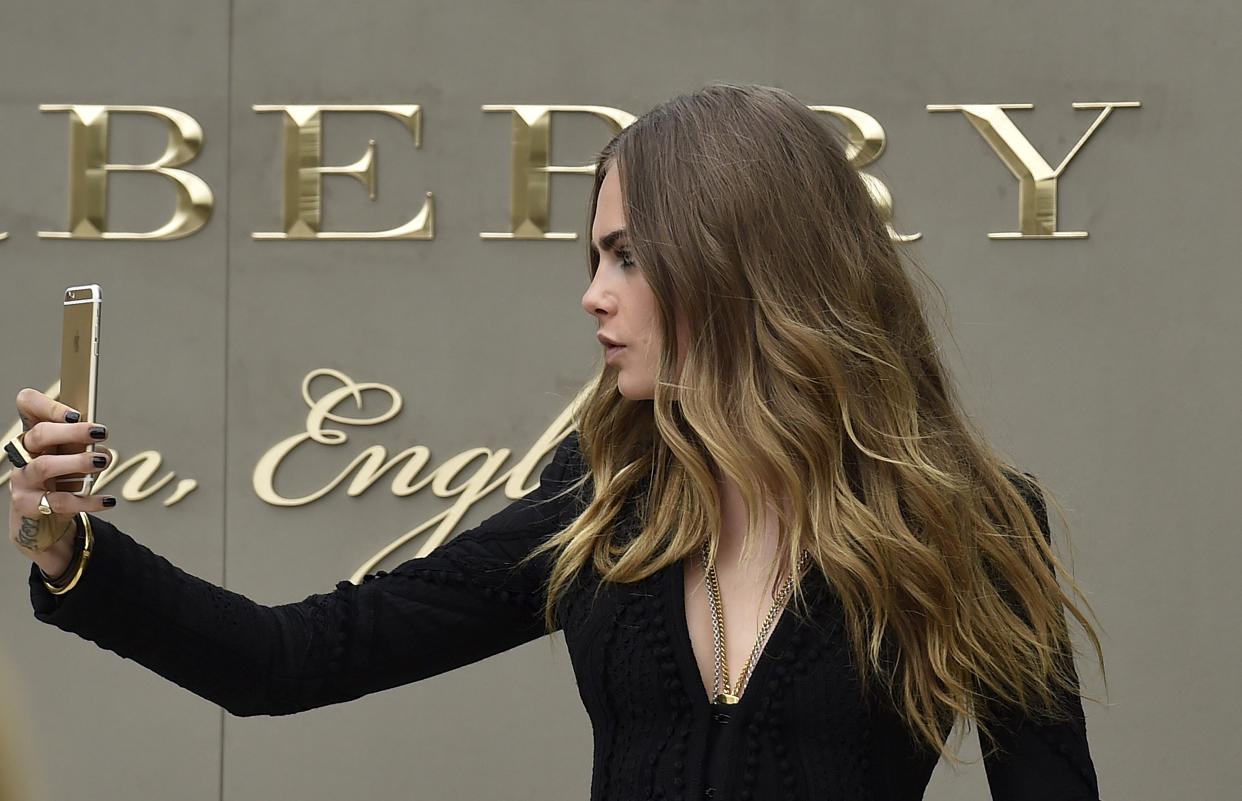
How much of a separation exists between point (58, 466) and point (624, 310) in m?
0.61

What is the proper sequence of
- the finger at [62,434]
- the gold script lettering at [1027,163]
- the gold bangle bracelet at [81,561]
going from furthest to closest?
the gold script lettering at [1027,163]
the gold bangle bracelet at [81,561]
the finger at [62,434]

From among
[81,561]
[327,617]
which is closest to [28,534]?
[81,561]

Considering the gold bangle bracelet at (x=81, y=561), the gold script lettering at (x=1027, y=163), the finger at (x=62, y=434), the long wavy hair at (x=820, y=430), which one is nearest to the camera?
the finger at (x=62, y=434)

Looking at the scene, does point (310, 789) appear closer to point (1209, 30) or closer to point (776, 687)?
point (776, 687)

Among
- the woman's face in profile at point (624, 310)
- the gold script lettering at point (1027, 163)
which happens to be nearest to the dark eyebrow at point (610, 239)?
the woman's face in profile at point (624, 310)

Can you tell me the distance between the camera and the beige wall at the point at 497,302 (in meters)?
3.19

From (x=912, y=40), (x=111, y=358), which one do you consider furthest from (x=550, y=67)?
(x=111, y=358)

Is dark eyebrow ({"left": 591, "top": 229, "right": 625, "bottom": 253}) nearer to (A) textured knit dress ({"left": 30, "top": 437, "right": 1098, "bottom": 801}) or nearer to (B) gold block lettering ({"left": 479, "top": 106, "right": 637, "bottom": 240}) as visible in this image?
(A) textured knit dress ({"left": 30, "top": 437, "right": 1098, "bottom": 801})

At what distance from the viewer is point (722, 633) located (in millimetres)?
1496

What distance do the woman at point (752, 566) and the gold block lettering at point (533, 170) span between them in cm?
162

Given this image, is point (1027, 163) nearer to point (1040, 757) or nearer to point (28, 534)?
point (1040, 757)

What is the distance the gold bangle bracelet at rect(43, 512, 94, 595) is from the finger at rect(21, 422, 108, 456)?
0.14 m

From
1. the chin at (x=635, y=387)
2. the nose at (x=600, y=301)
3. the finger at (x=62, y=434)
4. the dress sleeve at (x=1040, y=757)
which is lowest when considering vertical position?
the dress sleeve at (x=1040, y=757)

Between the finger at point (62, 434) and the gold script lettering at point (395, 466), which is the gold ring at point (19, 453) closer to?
the finger at point (62, 434)
